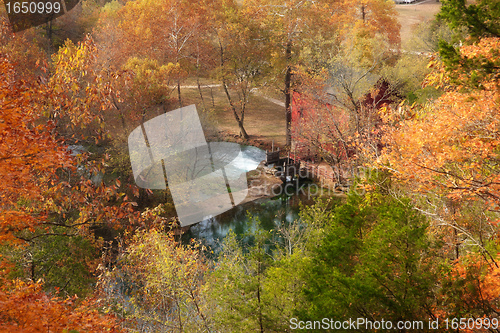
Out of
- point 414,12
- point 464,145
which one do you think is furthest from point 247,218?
point 414,12

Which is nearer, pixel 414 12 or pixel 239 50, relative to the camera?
pixel 239 50

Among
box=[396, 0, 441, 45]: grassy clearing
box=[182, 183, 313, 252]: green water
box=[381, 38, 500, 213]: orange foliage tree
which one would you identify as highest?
box=[396, 0, 441, 45]: grassy clearing

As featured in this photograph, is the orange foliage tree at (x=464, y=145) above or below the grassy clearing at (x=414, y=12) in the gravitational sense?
below

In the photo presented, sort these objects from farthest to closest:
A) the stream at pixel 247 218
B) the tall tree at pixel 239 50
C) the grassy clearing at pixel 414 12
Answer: the grassy clearing at pixel 414 12
the tall tree at pixel 239 50
the stream at pixel 247 218

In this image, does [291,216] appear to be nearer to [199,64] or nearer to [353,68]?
[353,68]

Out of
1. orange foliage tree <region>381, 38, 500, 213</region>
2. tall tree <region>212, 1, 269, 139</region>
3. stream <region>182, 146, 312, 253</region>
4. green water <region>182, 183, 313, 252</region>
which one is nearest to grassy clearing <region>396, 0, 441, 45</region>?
tall tree <region>212, 1, 269, 139</region>

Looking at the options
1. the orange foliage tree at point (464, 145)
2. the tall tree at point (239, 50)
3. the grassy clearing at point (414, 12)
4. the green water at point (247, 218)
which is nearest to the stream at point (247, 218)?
the green water at point (247, 218)

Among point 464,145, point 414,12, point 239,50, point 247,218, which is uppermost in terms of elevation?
point 414,12

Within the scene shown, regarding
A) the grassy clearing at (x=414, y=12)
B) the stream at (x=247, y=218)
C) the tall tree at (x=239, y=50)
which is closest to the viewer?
the stream at (x=247, y=218)

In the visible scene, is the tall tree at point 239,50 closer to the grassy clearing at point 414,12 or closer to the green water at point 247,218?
the green water at point 247,218

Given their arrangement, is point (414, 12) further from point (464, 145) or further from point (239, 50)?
point (464, 145)

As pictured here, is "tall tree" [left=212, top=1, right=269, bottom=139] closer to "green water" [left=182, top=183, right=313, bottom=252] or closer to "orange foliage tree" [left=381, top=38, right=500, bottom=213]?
"green water" [left=182, top=183, right=313, bottom=252]

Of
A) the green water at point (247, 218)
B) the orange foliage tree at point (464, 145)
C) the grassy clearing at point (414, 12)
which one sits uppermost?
the grassy clearing at point (414, 12)
